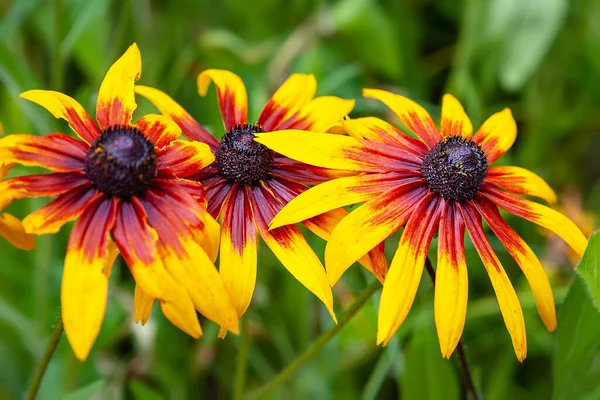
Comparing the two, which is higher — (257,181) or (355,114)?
(355,114)

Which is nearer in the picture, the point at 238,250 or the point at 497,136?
the point at 238,250

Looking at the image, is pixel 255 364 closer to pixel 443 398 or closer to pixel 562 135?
pixel 443 398

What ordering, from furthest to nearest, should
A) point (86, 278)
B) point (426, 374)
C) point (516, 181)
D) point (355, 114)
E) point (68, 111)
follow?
point (355, 114)
point (426, 374)
point (516, 181)
point (68, 111)
point (86, 278)

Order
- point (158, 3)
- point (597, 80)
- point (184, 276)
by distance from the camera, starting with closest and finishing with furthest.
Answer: point (184, 276) → point (597, 80) → point (158, 3)

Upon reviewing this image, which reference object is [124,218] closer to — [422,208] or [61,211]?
[61,211]

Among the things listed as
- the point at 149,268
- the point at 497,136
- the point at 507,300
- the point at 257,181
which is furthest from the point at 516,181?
the point at 149,268

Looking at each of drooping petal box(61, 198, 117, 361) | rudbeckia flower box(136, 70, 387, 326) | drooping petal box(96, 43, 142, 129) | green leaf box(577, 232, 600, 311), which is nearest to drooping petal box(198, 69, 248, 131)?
rudbeckia flower box(136, 70, 387, 326)

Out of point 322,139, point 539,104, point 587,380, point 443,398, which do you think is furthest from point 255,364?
point 539,104
